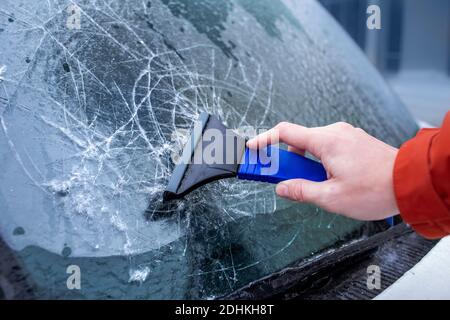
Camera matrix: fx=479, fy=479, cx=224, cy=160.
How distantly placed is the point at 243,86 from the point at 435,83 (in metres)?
10.5

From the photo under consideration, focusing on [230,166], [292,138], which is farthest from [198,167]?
[292,138]

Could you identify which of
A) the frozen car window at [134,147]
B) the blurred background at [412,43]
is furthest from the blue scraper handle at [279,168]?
the blurred background at [412,43]

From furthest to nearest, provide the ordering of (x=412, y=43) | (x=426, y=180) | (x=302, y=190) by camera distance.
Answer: (x=412, y=43) < (x=302, y=190) < (x=426, y=180)

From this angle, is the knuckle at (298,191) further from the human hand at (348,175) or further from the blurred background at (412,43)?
the blurred background at (412,43)

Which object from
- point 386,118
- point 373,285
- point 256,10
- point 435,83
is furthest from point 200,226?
point 435,83

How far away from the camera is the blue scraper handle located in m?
0.92

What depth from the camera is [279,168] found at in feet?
3.03

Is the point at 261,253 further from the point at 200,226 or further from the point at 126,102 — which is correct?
the point at 126,102

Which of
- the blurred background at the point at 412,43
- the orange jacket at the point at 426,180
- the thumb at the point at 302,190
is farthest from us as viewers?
the blurred background at the point at 412,43

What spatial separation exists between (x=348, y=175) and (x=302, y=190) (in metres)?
0.09

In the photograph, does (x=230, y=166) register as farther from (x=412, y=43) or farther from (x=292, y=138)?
(x=412, y=43)

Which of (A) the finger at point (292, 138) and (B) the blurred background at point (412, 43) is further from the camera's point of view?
(B) the blurred background at point (412, 43)

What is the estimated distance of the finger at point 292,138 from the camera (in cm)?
92

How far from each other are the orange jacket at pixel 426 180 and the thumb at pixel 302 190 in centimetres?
14
